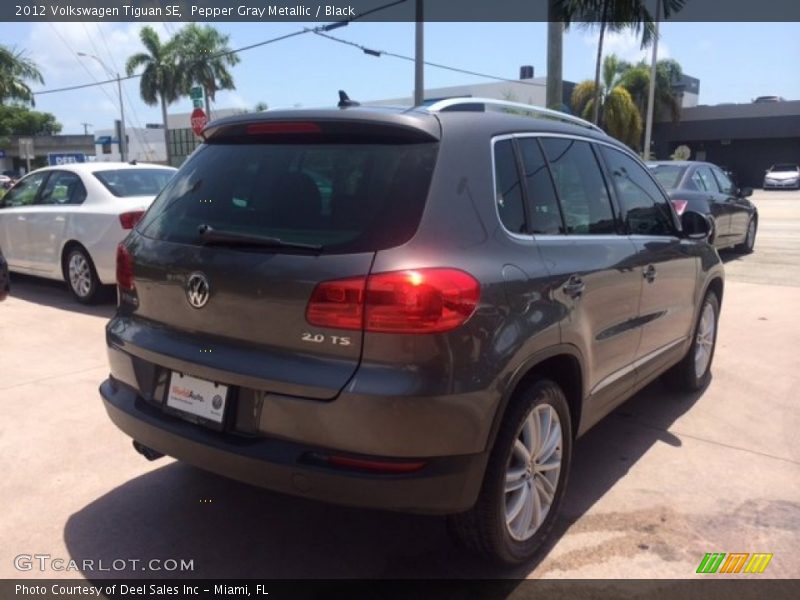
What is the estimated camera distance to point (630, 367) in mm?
3715

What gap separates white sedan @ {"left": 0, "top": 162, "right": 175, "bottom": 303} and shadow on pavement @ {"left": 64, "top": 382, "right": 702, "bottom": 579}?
424 cm

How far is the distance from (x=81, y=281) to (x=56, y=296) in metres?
1.00

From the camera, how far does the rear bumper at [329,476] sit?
90.2 inches

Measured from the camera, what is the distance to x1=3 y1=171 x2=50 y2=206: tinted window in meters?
8.35

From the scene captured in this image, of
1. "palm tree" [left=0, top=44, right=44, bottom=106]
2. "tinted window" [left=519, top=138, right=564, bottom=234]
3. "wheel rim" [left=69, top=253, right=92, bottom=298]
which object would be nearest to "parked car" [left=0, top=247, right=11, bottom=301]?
"tinted window" [left=519, top=138, right=564, bottom=234]

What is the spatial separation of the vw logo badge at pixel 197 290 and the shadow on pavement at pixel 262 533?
1075mm

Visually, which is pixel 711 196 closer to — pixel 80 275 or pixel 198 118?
pixel 198 118

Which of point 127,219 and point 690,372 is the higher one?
point 127,219

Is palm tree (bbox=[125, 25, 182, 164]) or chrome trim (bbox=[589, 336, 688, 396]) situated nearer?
chrome trim (bbox=[589, 336, 688, 396])

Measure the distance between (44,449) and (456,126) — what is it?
115 inches

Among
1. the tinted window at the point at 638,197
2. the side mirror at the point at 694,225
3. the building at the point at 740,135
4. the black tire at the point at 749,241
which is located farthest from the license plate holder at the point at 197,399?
the building at the point at 740,135

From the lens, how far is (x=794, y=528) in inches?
124

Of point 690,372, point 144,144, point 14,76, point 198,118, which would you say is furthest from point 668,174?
point 144,144

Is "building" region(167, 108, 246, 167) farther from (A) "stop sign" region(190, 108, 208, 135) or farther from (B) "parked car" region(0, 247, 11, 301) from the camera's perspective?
(B) "parked car" region(0, 247, 11, 301)
